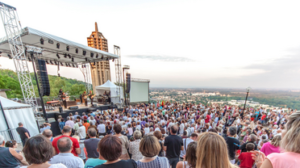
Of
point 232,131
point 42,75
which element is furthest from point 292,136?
point 42,75

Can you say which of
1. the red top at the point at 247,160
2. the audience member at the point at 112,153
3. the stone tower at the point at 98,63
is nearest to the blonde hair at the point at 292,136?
the audience member at the point at 112,153

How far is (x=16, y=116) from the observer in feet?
16.2

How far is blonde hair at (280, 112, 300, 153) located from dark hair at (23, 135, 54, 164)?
2230 mm

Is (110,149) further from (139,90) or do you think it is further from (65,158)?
(139,90)

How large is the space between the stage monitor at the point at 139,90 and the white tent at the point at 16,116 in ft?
30.7

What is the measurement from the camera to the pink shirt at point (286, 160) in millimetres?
809

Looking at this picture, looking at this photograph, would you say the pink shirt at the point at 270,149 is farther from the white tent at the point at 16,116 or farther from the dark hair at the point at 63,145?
the white tent at the point at 16,116

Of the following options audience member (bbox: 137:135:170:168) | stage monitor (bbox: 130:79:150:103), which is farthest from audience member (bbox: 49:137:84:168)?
stage monitor (bbox: 130:79:150:103)

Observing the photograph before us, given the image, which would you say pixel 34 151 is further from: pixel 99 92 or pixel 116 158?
pixel 99 92

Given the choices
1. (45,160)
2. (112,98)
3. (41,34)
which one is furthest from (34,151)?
(112,98)

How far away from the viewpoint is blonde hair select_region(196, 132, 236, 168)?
783mm

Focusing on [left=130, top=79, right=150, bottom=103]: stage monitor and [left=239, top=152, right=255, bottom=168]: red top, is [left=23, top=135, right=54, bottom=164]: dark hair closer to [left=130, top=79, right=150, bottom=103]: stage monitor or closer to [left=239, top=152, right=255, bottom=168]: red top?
[left=239, top=152, right=255, bottom=168]: red top

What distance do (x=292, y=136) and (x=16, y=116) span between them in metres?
8.09

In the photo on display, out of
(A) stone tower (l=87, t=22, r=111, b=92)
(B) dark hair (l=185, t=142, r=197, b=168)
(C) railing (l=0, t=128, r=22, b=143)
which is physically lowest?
(C) railing (l=0, t=128, r=22, b=143)
